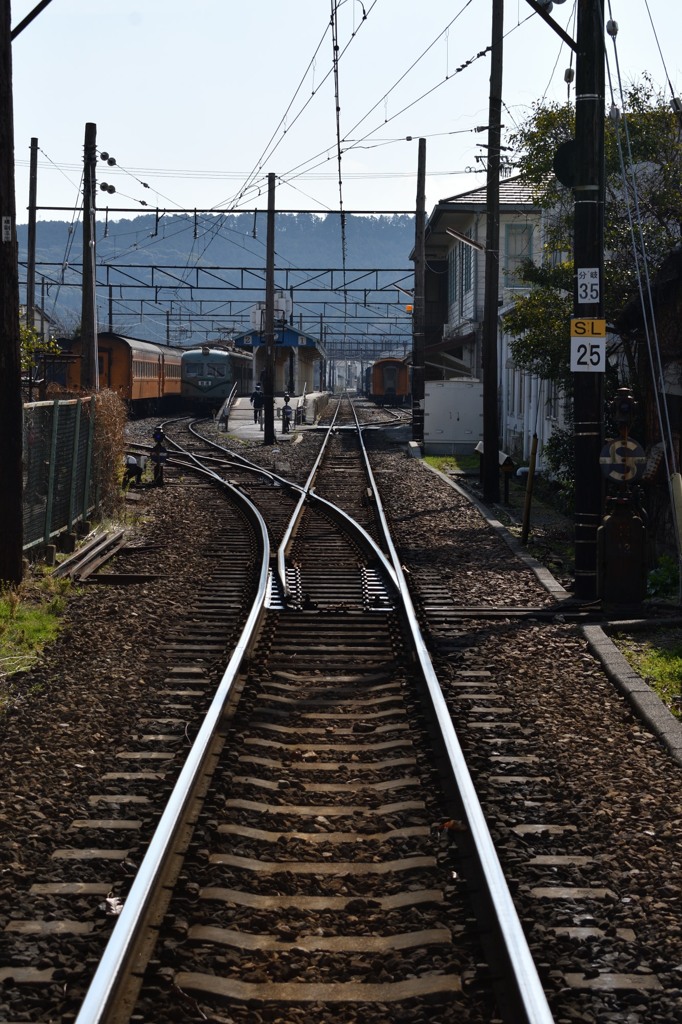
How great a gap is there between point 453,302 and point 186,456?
2128cm

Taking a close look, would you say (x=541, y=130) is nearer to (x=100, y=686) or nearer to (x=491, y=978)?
(x=100, y=686)

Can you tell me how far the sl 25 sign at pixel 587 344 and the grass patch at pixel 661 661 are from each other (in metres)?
2.70

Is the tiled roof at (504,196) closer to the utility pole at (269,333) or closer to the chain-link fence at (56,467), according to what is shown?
the utility pole at (269,333)

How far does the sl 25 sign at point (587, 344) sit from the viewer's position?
11.4 meters

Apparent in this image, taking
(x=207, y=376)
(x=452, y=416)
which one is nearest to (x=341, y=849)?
(x=452, y=416)

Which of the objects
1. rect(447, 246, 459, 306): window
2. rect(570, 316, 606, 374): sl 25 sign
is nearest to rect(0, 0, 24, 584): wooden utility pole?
rect(570, 316, 606, 374): sl 25 sign

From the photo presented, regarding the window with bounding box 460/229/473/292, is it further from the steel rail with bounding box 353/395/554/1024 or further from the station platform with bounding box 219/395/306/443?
the steel rail with bounding box 353/395/554/1024

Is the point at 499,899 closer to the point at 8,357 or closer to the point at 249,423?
the point at 8,357

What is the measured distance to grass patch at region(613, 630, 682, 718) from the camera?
7992mm

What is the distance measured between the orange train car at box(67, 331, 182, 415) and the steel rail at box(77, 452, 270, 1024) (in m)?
35.9

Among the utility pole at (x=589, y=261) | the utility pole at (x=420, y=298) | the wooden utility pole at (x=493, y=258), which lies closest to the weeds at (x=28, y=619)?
the utility pole at (x=589, y=261)

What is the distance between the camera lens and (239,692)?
768cm

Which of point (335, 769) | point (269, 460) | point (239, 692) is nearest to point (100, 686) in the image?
point (239, 692)

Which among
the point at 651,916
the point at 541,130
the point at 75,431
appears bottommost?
the point at 651,916
